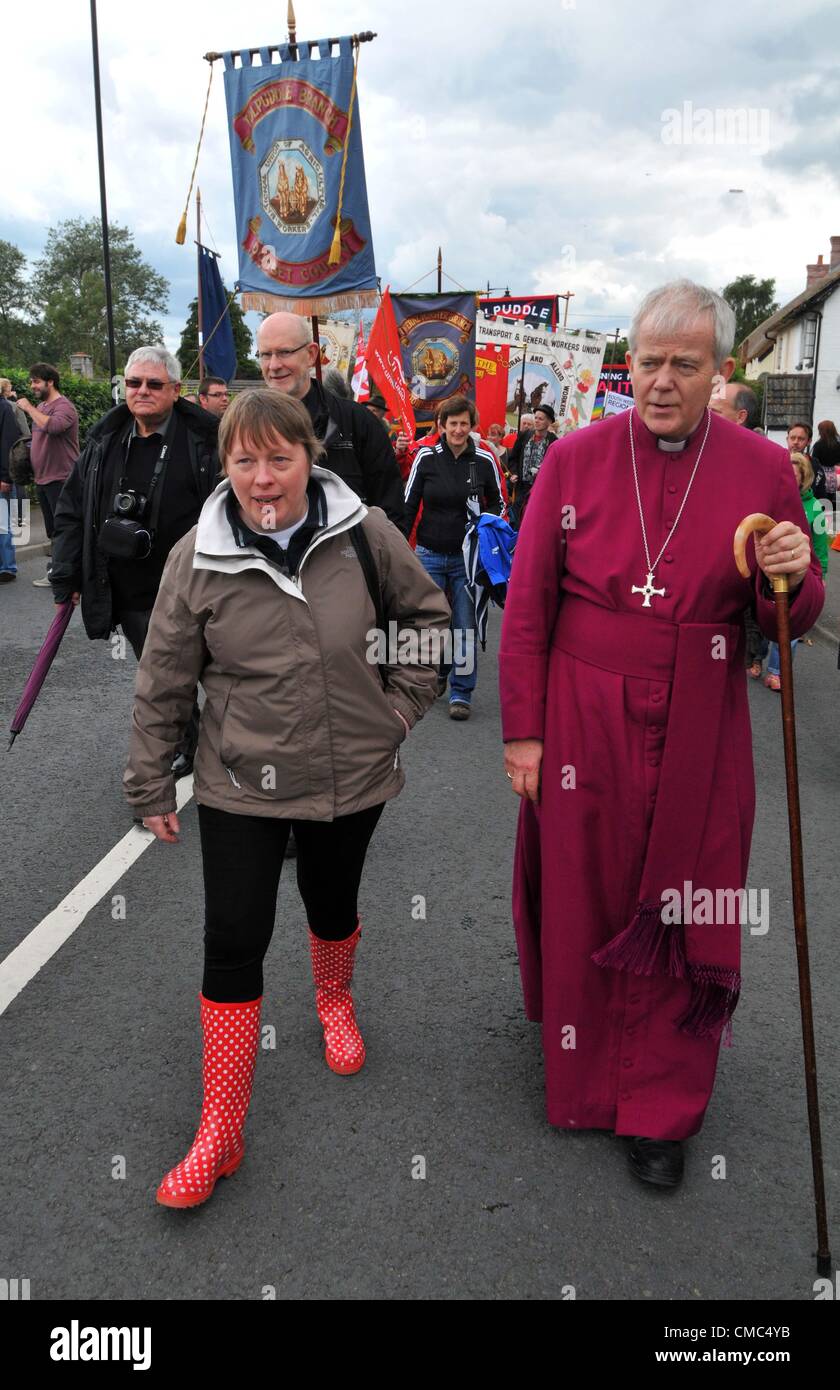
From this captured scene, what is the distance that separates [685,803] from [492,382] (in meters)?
14.0

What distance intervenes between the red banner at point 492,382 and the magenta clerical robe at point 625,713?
13.4 m

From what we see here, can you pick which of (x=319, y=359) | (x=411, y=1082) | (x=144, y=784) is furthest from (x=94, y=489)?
(x=411, y=1082)

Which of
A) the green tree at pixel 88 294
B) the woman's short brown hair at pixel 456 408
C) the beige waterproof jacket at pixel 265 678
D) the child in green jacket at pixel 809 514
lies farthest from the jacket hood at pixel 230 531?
the green tree at pixel 88 294

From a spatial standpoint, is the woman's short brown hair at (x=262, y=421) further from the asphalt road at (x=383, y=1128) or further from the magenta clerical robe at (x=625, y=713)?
the asphalt road at (x=383, y=1128)

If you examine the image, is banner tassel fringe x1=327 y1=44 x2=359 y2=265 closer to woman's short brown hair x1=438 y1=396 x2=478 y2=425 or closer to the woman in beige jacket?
woman's short brown hair x1=438 y1=396 x2=478 y2=425

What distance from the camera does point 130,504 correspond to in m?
4.47

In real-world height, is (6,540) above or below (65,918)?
above

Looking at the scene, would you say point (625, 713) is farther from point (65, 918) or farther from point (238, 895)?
point (65, 918)

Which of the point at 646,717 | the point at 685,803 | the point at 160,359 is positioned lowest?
the point at 685,803

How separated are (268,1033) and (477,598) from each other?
4665 mm

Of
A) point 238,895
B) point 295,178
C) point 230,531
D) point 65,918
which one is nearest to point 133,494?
point 65,918

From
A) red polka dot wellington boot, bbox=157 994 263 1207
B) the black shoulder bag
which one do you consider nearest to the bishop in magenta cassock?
red polka dot wellington boot, bbox=157 994 263 1207
